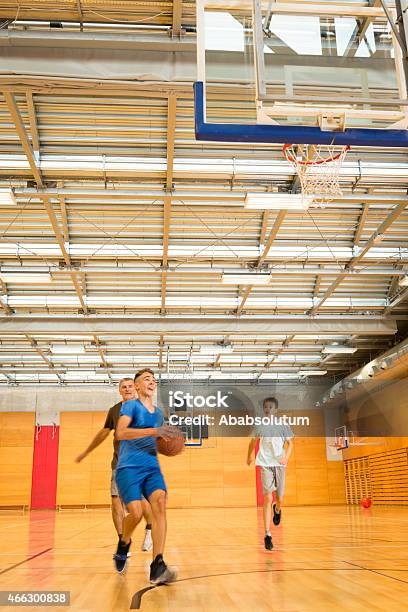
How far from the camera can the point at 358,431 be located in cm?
2658

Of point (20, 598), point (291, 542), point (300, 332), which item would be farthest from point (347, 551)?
point (300, 332)

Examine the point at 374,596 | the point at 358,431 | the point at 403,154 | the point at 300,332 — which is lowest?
the point at 374,596

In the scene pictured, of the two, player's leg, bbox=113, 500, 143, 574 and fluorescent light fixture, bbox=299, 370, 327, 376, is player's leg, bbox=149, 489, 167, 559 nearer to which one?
player's leg, bbox=113, 500, 143, 574

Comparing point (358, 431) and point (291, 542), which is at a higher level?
point (358, 431)

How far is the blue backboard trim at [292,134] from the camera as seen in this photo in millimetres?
5906

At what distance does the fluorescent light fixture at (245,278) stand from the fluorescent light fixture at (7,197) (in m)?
5.53

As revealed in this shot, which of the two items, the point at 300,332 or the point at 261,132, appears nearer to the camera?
the point at 261,132

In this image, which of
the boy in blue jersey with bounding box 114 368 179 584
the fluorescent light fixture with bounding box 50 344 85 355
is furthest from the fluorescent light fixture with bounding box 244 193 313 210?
the fluorescent light fixture with bounding box 50 344 85 355

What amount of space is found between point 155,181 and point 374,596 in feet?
30.2

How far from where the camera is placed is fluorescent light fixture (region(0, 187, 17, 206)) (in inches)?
450

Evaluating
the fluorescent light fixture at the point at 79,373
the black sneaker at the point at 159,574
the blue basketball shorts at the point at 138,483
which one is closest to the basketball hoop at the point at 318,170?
the blue basketball shorts at the point at 138,483

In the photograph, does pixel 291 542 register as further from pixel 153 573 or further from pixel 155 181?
pixel 155 181

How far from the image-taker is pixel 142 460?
5.08 metres

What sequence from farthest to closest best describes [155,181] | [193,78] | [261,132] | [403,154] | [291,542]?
[155,181] → [403,154] → [291,542] → [193,78] → [261,132]
